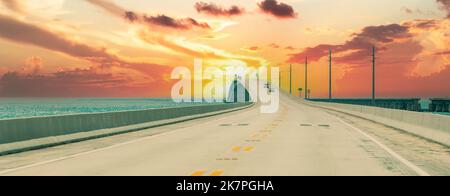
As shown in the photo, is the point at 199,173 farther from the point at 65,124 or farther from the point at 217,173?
the point at 65,124

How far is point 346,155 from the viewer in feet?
53.5

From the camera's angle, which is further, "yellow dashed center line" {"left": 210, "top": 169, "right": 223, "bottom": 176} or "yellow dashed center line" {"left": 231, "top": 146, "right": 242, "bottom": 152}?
"yellow dashed center line" {"left": 231, "top": 146, "right": 242, "bottom": 152}

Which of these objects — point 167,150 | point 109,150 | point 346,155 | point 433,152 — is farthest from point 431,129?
point 109,150

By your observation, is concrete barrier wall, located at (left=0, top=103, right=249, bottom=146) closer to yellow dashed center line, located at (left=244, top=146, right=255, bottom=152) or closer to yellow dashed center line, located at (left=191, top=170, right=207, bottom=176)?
yellow dashed center line, located at (left=244, top=146, right=255, bottom=152)

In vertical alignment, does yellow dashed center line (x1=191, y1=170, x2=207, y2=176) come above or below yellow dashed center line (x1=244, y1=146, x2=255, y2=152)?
above

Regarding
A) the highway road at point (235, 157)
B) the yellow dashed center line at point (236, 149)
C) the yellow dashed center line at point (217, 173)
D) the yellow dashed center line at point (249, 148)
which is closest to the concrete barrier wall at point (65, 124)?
the highway road at point (235, 157)

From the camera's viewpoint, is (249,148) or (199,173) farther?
(249,148)

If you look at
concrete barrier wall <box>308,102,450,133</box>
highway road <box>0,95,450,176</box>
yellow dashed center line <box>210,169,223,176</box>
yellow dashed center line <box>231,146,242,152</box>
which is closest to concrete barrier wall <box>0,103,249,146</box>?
highway road <box>0,95,450,176</box>

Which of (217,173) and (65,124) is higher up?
(65,124)

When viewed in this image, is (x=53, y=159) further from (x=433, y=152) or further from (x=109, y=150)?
(x=433, y=152)

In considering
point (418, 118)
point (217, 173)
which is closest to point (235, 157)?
point (217, 173)

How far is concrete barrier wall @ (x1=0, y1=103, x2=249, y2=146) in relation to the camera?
17.7 metres

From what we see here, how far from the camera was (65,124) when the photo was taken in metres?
21.1

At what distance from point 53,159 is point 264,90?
158 meters
